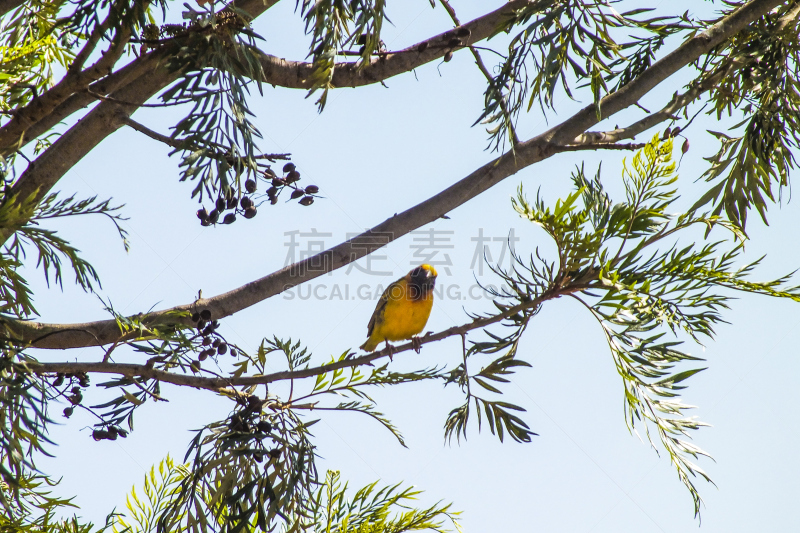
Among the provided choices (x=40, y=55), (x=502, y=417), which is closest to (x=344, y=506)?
(x=502, y=417)

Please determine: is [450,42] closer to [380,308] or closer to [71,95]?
[71,95]

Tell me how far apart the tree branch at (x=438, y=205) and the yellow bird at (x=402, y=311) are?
216 centimetres

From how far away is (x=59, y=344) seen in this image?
8.15 ft

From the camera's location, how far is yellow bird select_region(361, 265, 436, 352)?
15.6ft

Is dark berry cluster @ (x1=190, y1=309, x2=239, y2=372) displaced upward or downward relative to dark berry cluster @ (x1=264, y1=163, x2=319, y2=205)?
downward

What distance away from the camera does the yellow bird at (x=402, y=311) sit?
474cm

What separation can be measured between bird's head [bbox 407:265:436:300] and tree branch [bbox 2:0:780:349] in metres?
2.20

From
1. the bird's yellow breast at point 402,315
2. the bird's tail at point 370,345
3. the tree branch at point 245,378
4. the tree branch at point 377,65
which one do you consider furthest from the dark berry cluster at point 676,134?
the bird's tail at point 370,345

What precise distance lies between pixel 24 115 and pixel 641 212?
231 centimetres

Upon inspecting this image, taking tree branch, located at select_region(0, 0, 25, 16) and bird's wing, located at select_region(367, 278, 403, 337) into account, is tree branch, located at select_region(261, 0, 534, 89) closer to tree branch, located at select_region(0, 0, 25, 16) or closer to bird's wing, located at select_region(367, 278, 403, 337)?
tree branch, located at select_region(0, 0, 25, 16)

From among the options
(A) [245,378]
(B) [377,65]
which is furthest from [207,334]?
(B) [377,65]

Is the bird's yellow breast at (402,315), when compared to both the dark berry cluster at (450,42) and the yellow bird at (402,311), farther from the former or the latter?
the dark berry cluster at (450,42)

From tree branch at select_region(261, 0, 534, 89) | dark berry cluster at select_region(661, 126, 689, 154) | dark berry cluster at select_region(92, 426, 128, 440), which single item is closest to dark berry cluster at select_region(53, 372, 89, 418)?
dark berry cluster at select_region(92, 426, 128, 440)

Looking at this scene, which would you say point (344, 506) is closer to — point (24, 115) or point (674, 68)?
point (24, 115)
